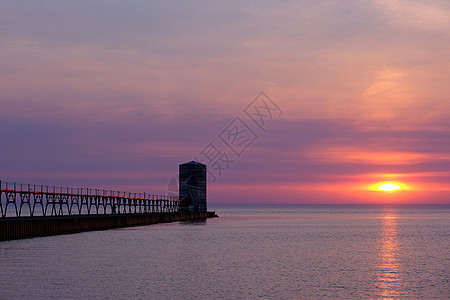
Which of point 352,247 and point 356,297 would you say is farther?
point 352,247

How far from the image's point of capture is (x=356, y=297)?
1545 inches

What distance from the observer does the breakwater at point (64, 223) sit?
70938mm

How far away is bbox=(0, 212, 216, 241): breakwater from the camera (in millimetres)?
70938

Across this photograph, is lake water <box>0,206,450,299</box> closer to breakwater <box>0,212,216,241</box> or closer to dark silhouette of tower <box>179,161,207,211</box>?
breakwater <box>0,212,216,241</box>

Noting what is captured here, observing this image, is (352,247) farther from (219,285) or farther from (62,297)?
(62,297)

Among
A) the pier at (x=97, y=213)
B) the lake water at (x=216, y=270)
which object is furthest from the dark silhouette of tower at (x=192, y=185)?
the lake water at (x=216, y=270)

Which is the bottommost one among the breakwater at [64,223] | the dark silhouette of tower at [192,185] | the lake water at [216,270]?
the lake water at [216,270]

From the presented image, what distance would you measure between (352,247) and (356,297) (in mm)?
37589

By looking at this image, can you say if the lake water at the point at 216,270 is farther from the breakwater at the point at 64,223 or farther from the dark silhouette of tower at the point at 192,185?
the dark silhouette of tower at the point at 192,185

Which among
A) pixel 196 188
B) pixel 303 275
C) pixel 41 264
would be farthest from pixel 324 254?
pixel 196 188

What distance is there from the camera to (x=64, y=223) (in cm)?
8712

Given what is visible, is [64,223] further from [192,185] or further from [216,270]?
[192,185]

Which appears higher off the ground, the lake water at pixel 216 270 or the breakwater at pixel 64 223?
the breakwater at pixel 64 223

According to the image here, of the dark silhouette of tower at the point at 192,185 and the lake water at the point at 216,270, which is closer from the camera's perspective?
the lake water at the point at 216,270
